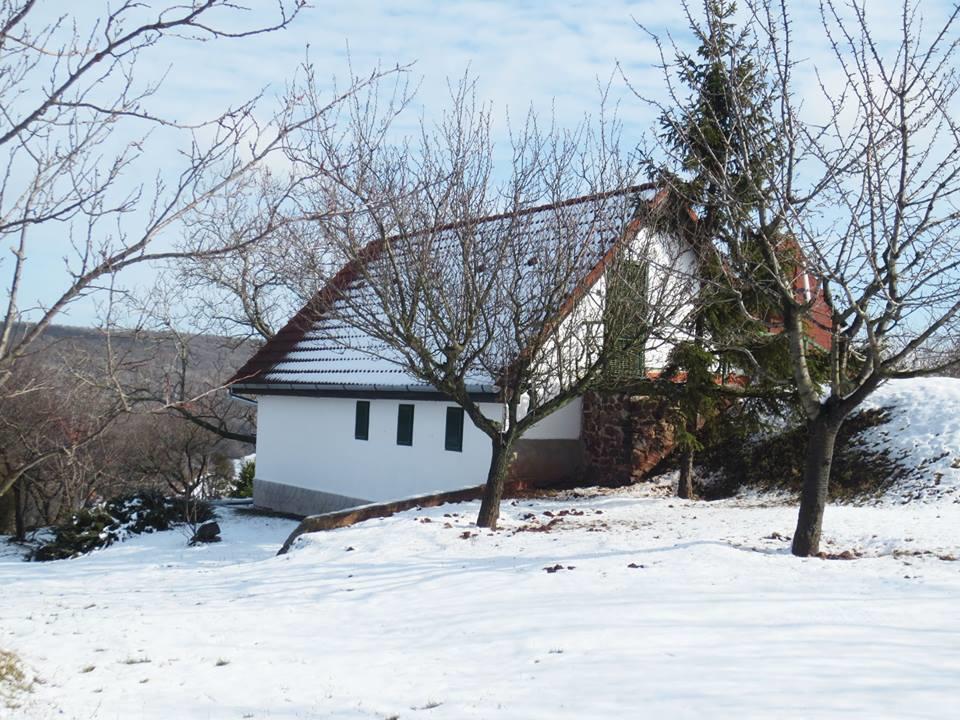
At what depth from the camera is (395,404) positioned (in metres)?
18.6

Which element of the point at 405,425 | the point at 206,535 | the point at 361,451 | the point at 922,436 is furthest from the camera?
the point at 361,451

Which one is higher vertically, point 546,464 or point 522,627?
point 546,464

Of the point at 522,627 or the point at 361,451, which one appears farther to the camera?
the point at 361,451

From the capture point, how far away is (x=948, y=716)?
4973 mm

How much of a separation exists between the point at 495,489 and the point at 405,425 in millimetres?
6082

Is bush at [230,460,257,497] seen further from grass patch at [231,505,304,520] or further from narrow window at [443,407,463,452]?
narrow window at [443,407,463,452]

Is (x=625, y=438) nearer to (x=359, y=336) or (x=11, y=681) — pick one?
(x=359, y=336)

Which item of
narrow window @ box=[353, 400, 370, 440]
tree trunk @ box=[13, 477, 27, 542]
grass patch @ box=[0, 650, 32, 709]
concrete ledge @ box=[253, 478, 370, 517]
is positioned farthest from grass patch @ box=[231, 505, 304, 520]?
grass patch @ box=[0, 650, 32, 709]

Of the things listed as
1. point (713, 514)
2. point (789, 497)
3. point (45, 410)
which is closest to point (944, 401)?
point (789, 497)

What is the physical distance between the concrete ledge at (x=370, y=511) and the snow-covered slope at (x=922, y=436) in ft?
21.9

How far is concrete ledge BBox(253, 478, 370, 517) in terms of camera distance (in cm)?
1970

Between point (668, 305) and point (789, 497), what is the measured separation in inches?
192

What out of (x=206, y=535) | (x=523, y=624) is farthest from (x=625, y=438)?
(x=523, y=624)

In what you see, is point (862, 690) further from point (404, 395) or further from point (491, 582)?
point (404, 395)
